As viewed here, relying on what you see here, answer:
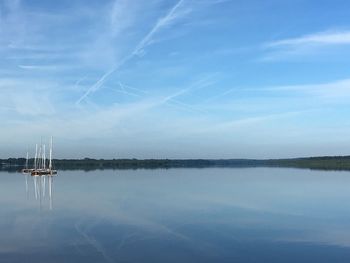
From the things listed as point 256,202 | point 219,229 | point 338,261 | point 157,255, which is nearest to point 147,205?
point 256,202

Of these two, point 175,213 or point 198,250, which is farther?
point 175,213

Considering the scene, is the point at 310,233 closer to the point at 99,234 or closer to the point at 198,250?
the point at 198,250

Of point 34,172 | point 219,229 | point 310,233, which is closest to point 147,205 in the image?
point 219,229

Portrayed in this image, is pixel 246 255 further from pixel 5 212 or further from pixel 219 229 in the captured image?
pixel 5 212

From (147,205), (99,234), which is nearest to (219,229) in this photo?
(99,234)

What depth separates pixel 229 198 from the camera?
3634cm

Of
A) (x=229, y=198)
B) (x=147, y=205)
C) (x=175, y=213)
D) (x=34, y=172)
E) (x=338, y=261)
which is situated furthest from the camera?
(x=34, y=172)

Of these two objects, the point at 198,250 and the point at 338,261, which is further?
the point at 198,250

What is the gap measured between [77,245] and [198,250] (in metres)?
4.28

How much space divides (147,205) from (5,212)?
27.5ft

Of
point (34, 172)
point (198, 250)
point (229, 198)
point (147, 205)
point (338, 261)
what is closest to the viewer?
point (338, 261)

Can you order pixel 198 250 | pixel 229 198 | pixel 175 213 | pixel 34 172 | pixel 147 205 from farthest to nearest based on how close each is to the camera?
pixel 34 172 → pixel 229 198 → pixel 147 205 → pixel 175 213 → pixel 198 250

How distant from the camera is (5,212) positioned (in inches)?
1103

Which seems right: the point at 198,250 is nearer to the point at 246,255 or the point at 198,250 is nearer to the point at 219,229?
the point at 246,255
